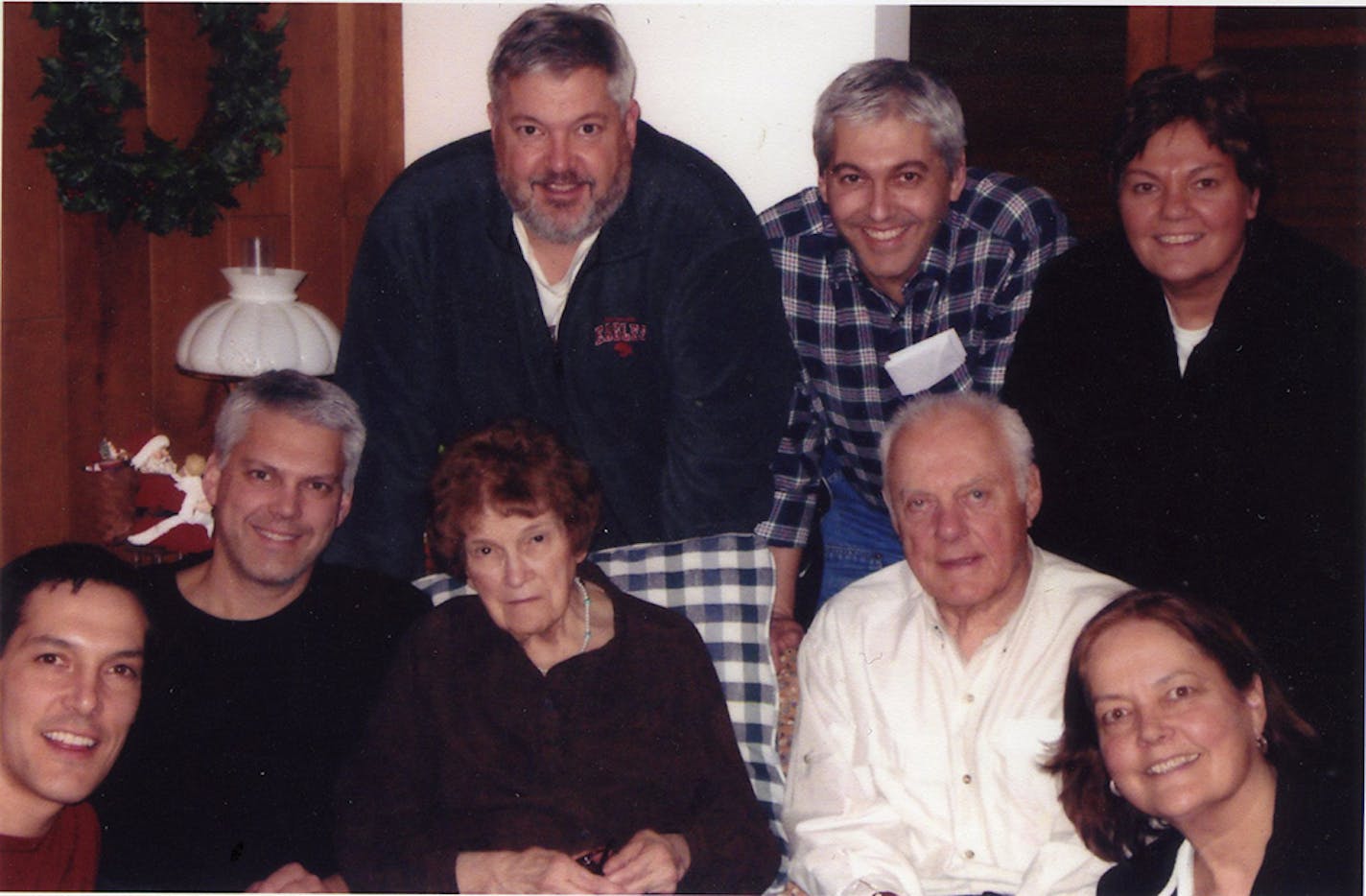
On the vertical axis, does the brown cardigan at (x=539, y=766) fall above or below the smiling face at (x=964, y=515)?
below

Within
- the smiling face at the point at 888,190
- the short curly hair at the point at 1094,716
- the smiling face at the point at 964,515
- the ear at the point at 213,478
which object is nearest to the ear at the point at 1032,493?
the smiling face at the point at 964,515

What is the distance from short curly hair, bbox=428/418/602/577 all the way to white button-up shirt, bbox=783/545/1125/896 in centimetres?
43

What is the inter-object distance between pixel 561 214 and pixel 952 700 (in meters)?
1.00

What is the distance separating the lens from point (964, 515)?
191 cm

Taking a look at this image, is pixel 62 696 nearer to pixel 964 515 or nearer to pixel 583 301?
pixel 583 301

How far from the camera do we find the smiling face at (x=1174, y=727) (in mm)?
1621

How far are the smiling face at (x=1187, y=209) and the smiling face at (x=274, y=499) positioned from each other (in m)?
1.28

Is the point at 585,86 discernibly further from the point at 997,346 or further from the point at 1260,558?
the point at 1260,558

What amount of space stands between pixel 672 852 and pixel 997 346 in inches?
39.8

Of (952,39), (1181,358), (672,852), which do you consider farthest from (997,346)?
(672,852)

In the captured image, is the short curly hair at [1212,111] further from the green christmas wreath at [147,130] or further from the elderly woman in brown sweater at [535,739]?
the green christmas wreath at [147,130]

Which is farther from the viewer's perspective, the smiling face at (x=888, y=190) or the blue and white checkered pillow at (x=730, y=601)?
the smiling face at (x=888, y=190)

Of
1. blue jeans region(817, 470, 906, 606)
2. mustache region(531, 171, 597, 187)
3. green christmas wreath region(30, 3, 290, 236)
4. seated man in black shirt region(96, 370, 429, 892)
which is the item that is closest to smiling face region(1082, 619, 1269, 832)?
blue jeans region(817, 470, 906, 606)

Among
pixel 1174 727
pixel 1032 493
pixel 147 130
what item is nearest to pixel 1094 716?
pixel 1174 727
